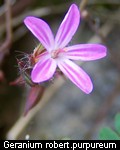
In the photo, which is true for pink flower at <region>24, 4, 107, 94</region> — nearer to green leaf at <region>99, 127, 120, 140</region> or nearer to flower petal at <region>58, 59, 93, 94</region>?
flower petal at <region>58, 59, 93, 94</region>

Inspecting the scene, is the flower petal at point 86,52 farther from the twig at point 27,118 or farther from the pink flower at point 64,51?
the twig at point 27,118

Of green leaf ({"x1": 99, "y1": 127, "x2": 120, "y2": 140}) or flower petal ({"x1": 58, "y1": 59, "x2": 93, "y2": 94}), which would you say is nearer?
flower petal ({"x1": 58, "y1": 59, "x2": 93, "y2": 94})

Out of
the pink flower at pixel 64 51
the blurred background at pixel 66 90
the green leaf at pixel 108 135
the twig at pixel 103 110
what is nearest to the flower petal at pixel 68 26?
the pink flower at pixel 64 51

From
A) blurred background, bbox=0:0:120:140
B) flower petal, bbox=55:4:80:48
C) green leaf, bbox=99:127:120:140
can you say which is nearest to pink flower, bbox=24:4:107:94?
flower petal, bbox=55:4:80:48

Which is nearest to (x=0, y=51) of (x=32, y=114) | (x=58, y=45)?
(x=32, y=114)

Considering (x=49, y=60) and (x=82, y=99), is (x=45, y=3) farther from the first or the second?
(x=49, y=60)

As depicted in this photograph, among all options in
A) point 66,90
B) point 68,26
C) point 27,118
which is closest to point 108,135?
point 68,26
